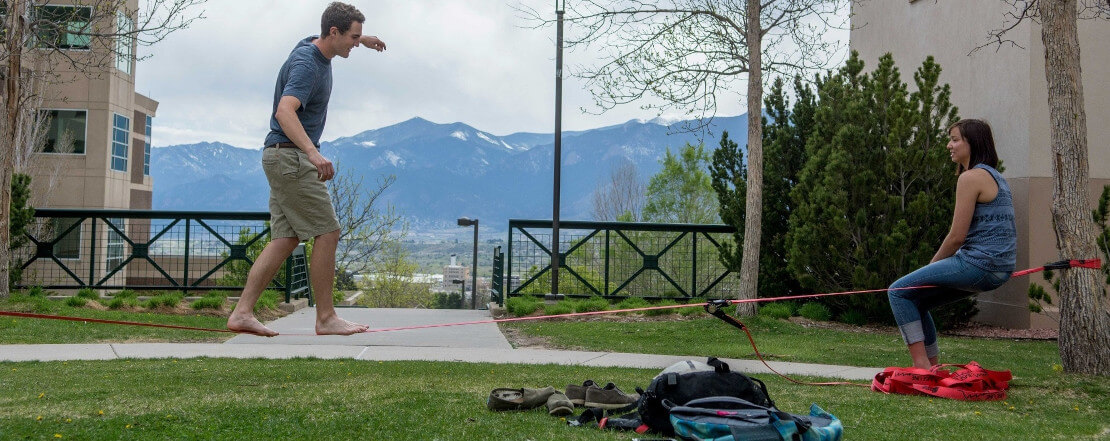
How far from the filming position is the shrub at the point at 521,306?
1266 cm

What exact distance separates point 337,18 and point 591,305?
8.24m

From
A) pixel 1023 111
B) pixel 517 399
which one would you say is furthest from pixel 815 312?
pixel 517 399

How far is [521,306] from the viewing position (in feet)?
41.8

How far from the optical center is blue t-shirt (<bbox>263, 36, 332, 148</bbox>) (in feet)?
16.7

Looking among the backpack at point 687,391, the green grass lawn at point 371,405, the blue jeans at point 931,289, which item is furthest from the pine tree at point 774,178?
the backpack at point 687,391

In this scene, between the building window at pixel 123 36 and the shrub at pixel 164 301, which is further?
the building window at pixel 123 36

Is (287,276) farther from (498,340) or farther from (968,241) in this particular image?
(968,241)

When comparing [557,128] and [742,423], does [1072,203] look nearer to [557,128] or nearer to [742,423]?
[742,423]

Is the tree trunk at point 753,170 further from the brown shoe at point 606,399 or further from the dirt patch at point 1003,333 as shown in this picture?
the brown shoe at point 606,399

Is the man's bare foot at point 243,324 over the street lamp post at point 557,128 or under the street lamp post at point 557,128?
under

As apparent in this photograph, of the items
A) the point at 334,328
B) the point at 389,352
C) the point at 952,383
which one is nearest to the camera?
the point at 334,328

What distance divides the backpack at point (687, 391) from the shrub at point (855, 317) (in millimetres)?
7715

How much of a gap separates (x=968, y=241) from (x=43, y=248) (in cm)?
1298

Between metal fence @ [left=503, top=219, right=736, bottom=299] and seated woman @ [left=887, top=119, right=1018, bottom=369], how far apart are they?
8.03 metres
